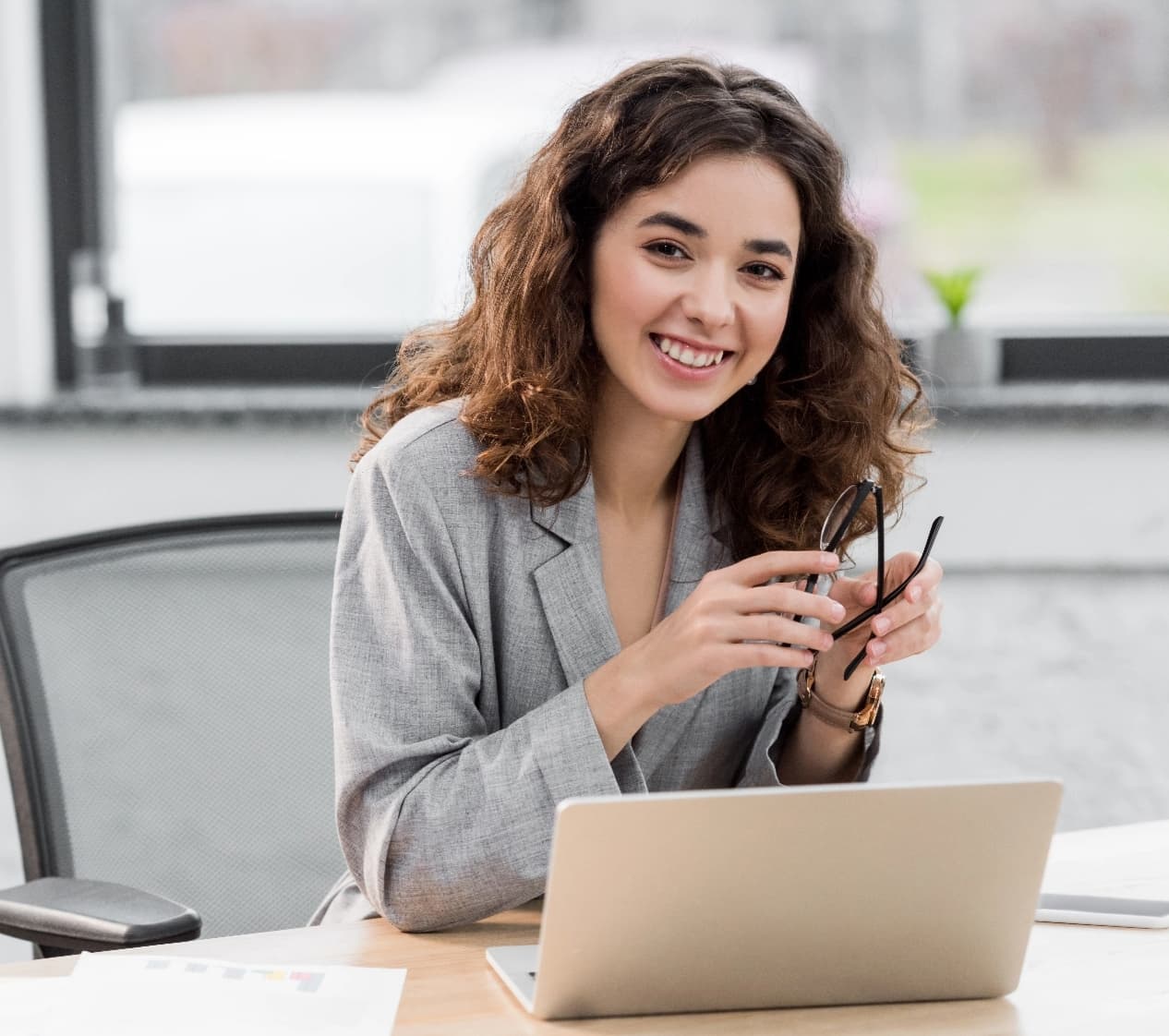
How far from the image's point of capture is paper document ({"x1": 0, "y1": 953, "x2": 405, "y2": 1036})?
93 cm

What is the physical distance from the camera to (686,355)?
1.35 m

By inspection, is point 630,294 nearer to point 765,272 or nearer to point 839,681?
point 765,272

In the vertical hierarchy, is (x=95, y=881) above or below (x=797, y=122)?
below

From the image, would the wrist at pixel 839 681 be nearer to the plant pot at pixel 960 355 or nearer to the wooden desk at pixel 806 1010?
the wooden desk at pixel 806 1010

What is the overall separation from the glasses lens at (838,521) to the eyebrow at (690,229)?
22 centimetres

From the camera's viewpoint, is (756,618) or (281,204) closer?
(756,618)

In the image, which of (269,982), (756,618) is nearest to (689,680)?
(756,618)

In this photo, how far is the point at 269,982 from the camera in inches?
39.4

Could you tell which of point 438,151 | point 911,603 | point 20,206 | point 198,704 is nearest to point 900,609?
point 911,603

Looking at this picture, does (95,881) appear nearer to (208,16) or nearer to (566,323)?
(566,323)

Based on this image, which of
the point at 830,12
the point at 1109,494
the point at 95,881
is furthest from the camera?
the point at 830,12

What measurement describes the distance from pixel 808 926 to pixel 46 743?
77cm

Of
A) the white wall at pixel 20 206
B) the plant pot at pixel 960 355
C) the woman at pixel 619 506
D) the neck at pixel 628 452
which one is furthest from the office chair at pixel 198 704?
the plant pot at pixel 960 355

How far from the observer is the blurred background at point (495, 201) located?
7.49ft
